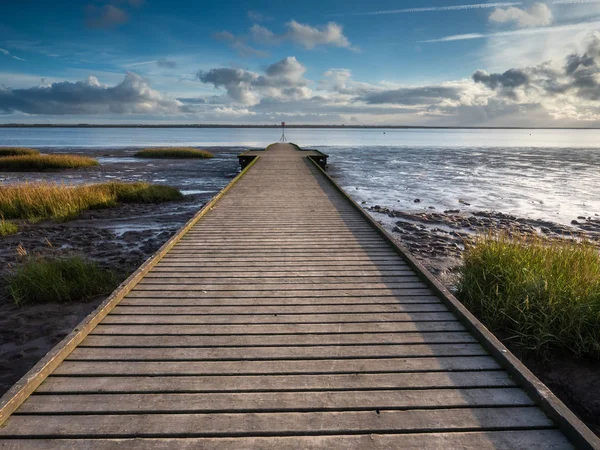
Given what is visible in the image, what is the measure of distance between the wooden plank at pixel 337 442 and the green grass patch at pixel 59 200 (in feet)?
35.4

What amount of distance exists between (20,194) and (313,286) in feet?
38.5

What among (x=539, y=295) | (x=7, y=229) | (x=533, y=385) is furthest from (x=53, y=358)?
(x=7, y=229)

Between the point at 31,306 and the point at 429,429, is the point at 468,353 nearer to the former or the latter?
the point at 429,429

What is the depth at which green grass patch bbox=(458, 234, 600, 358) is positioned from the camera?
15.7ft

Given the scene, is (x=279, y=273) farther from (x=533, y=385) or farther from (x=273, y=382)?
(x=533, y=385)

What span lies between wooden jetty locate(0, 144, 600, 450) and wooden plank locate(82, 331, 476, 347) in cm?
2

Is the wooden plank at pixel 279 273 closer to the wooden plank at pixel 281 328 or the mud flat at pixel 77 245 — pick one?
the wooden plank at pixel 281 328

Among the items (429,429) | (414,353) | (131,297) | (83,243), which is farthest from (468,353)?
(83,243)

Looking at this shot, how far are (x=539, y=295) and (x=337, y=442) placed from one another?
387cm

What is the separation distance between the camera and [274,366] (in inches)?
126

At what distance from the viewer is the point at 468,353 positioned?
3.39 meters

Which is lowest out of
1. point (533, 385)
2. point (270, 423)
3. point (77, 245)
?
point (77, 245)

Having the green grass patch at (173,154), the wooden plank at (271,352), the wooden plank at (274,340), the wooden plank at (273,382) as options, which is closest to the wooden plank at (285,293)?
the wooden plank at (274,340)

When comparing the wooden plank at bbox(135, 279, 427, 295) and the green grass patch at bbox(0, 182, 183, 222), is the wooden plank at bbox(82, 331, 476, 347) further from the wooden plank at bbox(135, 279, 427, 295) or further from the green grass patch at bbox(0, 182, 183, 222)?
the green grass patch at bbox(0, 182, 183, 222)
